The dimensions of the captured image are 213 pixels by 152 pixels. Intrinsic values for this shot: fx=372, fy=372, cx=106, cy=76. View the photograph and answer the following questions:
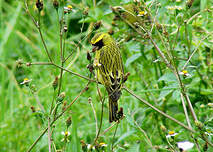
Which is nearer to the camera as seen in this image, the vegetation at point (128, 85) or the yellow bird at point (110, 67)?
the vegetation at point (128, 85)

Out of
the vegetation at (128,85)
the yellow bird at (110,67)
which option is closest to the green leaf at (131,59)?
the vegetation at (128,85)

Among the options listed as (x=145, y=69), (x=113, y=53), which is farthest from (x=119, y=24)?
(x=113, y=53)

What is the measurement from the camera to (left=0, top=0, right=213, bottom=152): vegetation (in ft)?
6.48

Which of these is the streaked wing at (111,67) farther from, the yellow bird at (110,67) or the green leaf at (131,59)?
the green leaf at (131,59)

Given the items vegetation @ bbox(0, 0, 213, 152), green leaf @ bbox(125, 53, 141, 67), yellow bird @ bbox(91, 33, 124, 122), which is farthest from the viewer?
green leaf @ bbox(125, 53, 141, 67)

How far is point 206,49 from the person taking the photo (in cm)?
282

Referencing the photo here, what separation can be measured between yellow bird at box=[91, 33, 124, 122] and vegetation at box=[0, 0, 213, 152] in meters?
0.07

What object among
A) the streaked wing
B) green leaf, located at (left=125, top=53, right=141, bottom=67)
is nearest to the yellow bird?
the streaked wing

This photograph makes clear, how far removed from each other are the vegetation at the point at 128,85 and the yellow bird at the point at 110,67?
0.22 ft

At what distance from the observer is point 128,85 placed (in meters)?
3.00

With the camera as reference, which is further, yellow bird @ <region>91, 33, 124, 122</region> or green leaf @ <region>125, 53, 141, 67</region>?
green leaf @ <region>125, 53, 141, 67</region>

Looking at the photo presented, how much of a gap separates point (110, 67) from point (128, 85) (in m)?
0.64

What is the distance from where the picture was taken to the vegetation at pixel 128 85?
6.48 ft

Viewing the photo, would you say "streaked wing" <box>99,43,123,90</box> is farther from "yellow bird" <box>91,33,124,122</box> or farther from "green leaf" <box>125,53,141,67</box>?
"green leaf" <box>125,53,141,67</box>
